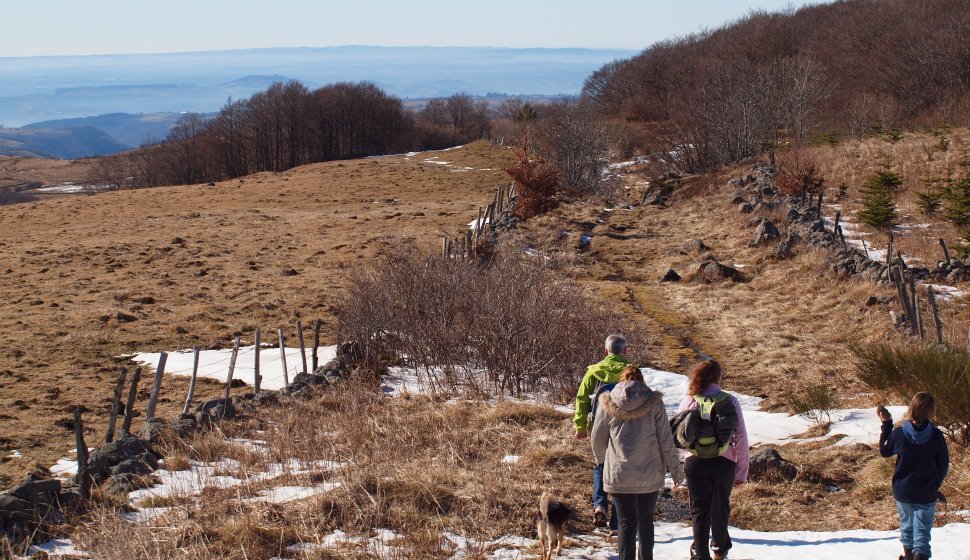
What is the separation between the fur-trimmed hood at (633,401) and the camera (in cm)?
573

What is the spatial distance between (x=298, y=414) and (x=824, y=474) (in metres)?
6.67

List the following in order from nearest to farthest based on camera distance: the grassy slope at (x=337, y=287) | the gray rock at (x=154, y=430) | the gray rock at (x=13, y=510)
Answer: the gray rock at (x=13, y=510), the gray rock at (x=154, y=430), the grassy slope at (x=337, y=287)

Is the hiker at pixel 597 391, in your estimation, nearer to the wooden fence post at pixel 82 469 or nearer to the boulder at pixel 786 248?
the wooden fence post at pixel 82 469

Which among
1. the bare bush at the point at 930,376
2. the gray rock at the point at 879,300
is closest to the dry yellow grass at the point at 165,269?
the gray rock at the point at 879,300

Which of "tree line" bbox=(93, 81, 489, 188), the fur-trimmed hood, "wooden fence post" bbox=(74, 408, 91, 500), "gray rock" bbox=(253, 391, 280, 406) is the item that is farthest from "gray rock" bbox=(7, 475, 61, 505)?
"tree line" bbox=(93, 81, 489, 188)

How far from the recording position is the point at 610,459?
592 cm

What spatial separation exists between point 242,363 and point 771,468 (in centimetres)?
1300

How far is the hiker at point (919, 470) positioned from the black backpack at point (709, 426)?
1.07 m

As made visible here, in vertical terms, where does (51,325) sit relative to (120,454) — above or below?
below

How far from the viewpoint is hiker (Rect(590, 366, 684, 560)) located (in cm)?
576

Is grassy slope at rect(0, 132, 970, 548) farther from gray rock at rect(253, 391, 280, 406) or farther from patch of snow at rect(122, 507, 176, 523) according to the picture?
gray rock at rect(253, 391, 280, 406)

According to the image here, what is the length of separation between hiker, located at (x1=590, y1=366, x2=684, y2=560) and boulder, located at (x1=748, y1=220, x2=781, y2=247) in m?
20.1

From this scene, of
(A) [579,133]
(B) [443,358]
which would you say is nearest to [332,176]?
(A) [579,133]

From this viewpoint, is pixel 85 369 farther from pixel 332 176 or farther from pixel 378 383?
pixel 332 176
